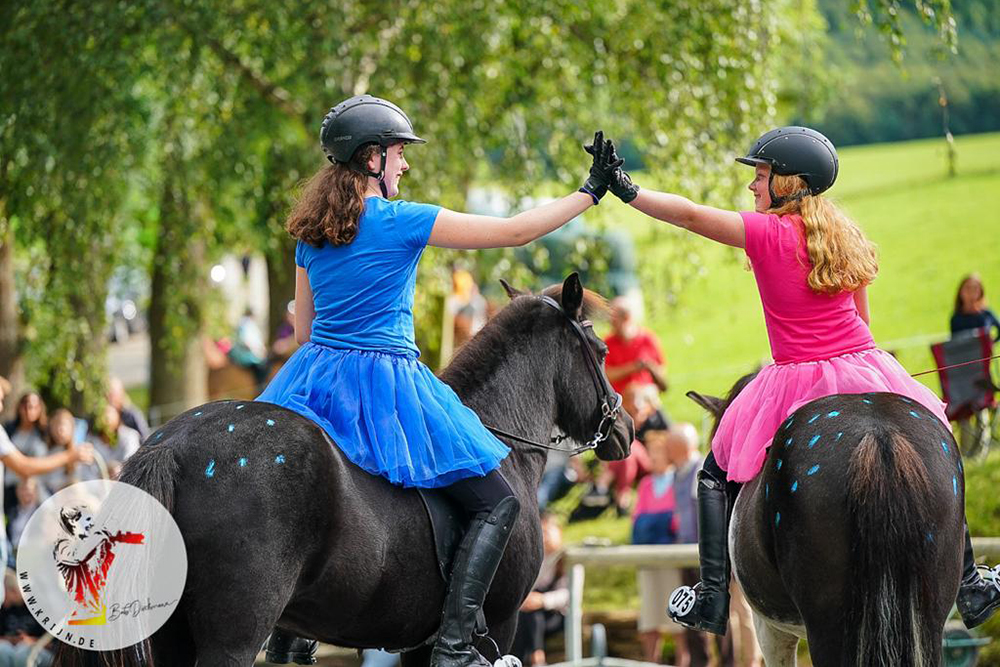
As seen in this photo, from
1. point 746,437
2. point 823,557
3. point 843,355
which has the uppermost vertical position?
point 843,355

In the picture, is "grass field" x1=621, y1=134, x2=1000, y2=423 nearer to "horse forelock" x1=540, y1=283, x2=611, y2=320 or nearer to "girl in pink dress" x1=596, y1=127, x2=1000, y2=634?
"horse forelock" x1=540, y1=283, x2=611, y2=320

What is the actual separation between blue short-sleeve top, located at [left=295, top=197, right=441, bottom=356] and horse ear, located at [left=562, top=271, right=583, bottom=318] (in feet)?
2.77

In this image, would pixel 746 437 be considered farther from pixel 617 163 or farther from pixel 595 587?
pixel 595 587

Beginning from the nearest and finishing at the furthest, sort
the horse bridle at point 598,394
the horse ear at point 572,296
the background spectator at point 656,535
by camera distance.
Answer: the horse ear at point 572,296, the horse bridle at point 598,394, the background spectator at point 656,535

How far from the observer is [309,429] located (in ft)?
14.7

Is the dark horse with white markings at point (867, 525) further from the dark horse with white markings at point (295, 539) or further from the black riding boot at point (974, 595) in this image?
the dark horse with white markings at point (295, 539)

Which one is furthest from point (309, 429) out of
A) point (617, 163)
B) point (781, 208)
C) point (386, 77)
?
point (386, 77)

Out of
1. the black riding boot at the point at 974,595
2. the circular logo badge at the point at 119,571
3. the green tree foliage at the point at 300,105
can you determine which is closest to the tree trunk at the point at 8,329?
the green tree foliage at the point at 300,105

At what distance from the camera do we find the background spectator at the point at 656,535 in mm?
9531

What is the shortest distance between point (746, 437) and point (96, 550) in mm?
2539

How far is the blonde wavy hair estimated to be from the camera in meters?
4.95

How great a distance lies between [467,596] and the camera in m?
4.83

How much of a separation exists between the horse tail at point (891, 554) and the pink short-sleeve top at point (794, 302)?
3.25ft

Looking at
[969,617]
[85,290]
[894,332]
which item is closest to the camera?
[969,617]
